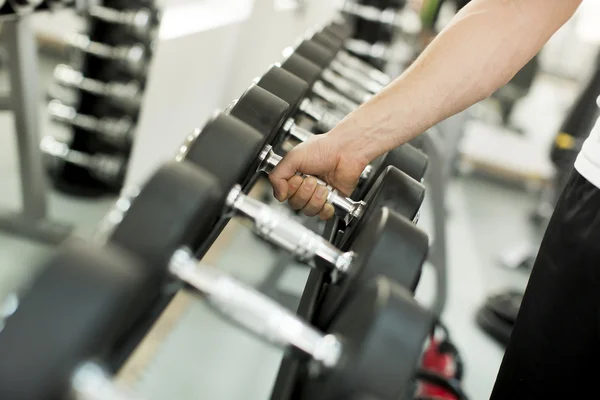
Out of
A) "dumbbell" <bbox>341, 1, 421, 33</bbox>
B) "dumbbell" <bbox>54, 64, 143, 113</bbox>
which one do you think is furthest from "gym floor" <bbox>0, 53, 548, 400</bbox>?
"dumbbell" <bbox>341, 1, 421, 33</bbox>

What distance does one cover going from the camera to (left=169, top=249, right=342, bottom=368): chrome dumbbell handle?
48 cm

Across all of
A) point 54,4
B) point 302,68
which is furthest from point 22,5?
point 302,68

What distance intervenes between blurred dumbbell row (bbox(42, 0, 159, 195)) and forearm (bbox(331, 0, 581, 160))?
1.47 m

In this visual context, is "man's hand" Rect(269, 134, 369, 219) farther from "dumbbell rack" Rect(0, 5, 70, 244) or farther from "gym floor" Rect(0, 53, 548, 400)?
"dumbbell rack" Rect(0, 5, 70, 244)

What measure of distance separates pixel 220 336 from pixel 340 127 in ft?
3.79

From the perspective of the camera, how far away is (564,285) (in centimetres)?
88

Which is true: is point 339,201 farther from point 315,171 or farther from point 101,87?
point 101,87

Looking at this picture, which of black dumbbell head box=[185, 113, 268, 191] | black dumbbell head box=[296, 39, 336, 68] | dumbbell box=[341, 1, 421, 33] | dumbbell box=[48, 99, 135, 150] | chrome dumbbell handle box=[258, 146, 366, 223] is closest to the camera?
black dumbbell head box=[185, 113, 268, 191]

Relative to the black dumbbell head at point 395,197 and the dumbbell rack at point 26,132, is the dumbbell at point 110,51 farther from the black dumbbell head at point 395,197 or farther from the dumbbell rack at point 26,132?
the black dumbbell head at point 395,197

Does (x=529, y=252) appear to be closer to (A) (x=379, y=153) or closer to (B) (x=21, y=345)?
(A) (x=379, y=153)

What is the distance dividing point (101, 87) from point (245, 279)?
0.87 meters

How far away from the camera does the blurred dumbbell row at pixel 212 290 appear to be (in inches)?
15.5

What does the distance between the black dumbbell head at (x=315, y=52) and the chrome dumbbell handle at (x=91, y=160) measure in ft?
4.21

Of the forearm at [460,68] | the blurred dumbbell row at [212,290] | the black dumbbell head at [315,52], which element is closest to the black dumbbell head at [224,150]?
the blurred dumbbell row at [212,290]
